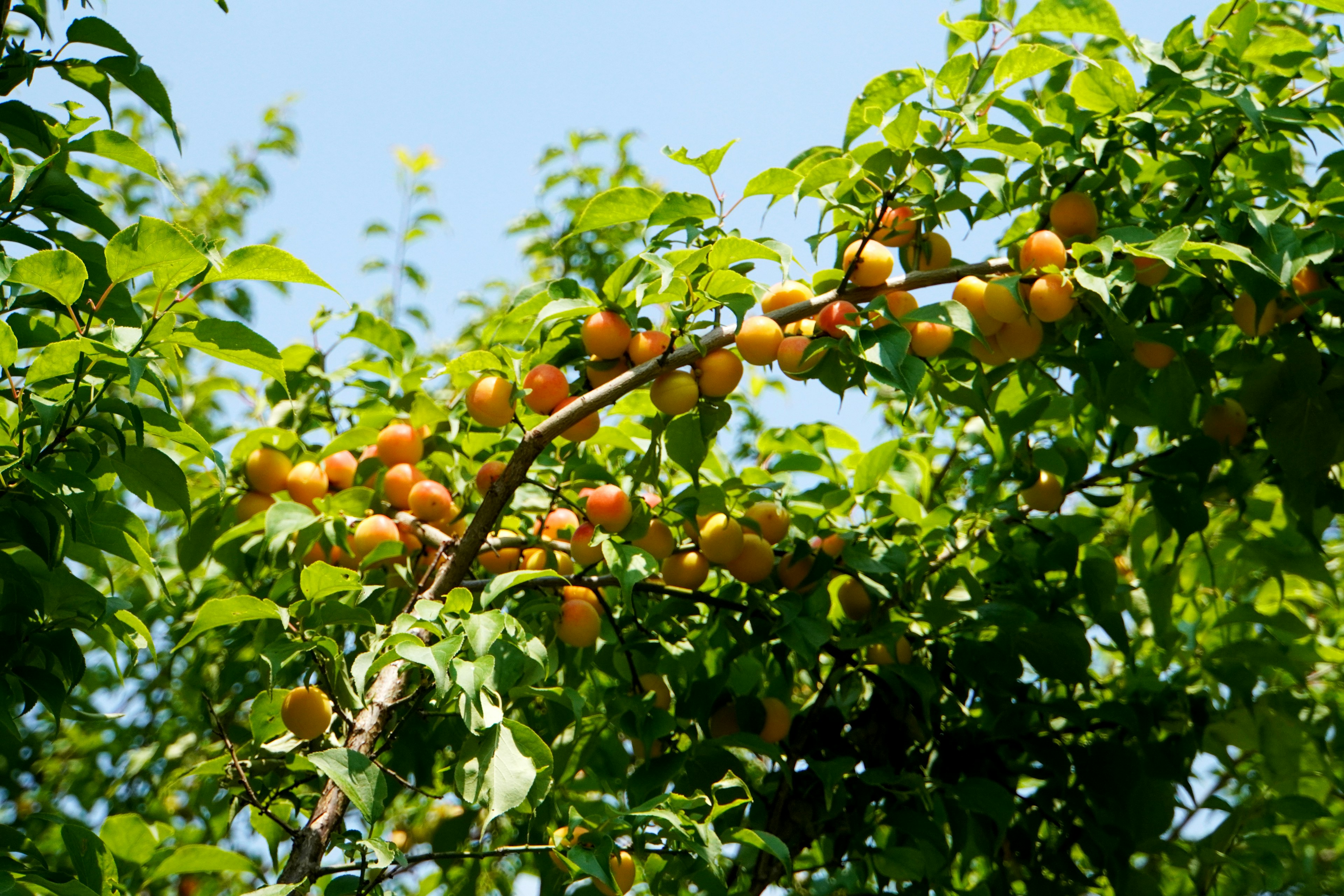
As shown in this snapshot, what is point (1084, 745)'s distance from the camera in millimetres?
2002

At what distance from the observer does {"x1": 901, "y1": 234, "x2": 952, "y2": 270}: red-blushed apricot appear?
1.61 metres

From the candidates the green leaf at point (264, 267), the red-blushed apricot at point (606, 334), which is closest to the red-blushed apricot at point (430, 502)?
the red-blushed apricot at point (606, 334)

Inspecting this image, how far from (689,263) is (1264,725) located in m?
1.48

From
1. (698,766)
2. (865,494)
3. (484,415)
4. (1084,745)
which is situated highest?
(865,494)

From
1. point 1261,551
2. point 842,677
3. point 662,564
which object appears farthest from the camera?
point 1261,551

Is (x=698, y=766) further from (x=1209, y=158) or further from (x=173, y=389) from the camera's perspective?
(x=173, y=389)

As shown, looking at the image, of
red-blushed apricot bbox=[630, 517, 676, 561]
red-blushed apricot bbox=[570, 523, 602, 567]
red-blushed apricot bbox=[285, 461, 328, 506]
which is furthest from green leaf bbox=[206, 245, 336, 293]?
red-blushed apricot bbox=[285, 461, 328, 506]

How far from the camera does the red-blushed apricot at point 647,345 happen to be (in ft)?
4.91

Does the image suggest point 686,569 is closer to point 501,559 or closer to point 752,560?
point 752,560

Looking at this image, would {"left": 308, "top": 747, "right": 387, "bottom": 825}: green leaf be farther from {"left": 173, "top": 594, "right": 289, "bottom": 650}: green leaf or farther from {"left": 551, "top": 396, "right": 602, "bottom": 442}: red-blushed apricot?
{"left": 551, "top": 396, "right": 602, "bottom": 442}: red-blushed apricot

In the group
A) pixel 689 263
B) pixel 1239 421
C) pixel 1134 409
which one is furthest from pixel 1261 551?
pixel 689 263

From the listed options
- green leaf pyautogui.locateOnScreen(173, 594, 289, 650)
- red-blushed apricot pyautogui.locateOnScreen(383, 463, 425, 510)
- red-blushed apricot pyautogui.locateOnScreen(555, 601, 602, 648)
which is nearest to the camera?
green leaf pyautogui.locateOnScreen(173, 594, 289, 650)

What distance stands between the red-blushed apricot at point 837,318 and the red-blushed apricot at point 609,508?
375mm

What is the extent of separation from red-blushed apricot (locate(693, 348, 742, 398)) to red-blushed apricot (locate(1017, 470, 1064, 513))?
710mm
